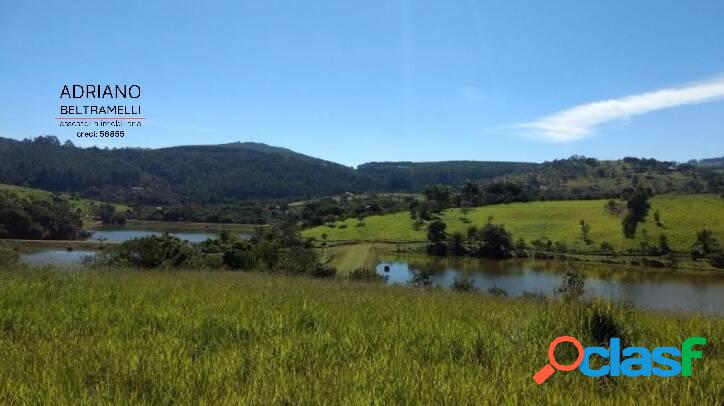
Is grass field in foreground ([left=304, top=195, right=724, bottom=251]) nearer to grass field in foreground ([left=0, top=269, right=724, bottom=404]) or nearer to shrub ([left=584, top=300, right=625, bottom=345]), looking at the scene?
shrub ([left=584, top=300, right=625, bottom=345])

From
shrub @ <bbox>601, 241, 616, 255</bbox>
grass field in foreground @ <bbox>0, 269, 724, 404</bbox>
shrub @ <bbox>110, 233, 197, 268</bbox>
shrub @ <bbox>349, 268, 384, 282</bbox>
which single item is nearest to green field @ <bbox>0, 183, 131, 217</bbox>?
shrub @ <bbox>110, 233, 197, 268</bbox>

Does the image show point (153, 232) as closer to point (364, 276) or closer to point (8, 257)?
point (364, 276)

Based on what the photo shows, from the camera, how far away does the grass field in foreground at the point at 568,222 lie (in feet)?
327

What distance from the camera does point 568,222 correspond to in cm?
11394

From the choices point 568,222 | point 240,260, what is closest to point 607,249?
point 568,222

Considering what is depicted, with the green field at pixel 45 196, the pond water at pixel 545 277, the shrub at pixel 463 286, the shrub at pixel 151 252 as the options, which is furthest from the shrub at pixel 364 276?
the green field at pixel 45 196

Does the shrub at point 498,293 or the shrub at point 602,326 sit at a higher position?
the shrub at point 602,326

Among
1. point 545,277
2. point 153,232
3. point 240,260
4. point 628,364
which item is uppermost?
point 628,364

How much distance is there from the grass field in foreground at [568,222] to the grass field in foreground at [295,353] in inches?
4203

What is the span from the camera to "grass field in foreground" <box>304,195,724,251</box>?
9975cm

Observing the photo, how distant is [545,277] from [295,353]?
81.4 m

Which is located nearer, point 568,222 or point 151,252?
point 151,252

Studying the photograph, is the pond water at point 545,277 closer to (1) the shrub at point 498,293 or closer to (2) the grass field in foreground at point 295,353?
(1) the shrub at point 498,293

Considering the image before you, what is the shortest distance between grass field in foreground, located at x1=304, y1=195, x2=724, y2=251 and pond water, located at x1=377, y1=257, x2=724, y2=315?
1736 cm
